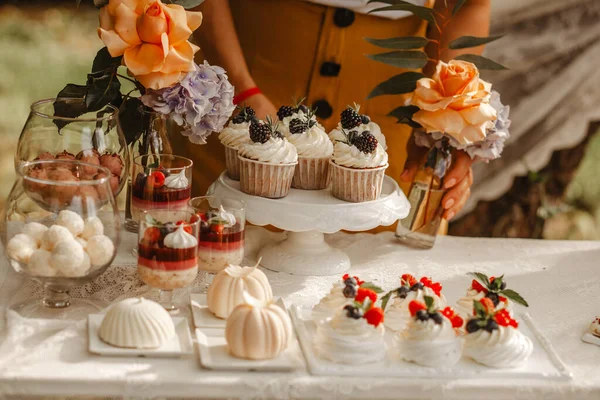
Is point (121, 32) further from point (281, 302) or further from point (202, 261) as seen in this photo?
point (281, 302)

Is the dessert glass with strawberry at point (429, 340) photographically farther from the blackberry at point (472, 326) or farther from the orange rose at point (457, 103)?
the orange rose at point (457, 103)

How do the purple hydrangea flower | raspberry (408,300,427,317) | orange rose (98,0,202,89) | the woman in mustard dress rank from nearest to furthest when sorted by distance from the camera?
raspberry (408,300,427,317)
orange rose (98,0,202,89)
the purple hydrangea flower
the woman in mustard dress

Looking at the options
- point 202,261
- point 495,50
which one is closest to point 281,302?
point 202,261

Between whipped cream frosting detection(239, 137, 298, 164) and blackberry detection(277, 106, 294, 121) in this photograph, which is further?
blackberry detection(277, 106, 294, 121)

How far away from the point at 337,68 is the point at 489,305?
1.03m

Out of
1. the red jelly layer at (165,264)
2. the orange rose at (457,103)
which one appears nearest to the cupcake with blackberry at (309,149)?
the orange rose at (457,103)

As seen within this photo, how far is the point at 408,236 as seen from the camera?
2.01 m

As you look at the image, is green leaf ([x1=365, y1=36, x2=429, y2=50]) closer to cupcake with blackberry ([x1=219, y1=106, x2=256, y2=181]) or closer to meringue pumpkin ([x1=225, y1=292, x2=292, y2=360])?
cupcake with blackberry ([x1=219, y1=106, x2=256, y2=181])

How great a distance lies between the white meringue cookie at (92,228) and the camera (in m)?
1.37

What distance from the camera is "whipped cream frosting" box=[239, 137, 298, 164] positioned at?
1.73 meters

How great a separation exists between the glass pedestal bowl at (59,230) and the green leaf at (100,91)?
0.31m

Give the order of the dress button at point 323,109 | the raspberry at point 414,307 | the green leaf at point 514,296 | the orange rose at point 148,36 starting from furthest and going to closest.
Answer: the dress button at point 323,109
the orange rose at point 148,36
the green leaf at point 514,296
the raspberry at point 414,307

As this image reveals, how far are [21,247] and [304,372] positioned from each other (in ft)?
1.69

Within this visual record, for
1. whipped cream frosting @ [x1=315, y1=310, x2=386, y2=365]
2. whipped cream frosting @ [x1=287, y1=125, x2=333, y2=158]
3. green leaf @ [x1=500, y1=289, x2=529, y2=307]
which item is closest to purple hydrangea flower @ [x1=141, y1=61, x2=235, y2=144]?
whipped cream frosting @ [x1=287, y1=125, x2=333, y2=158]
